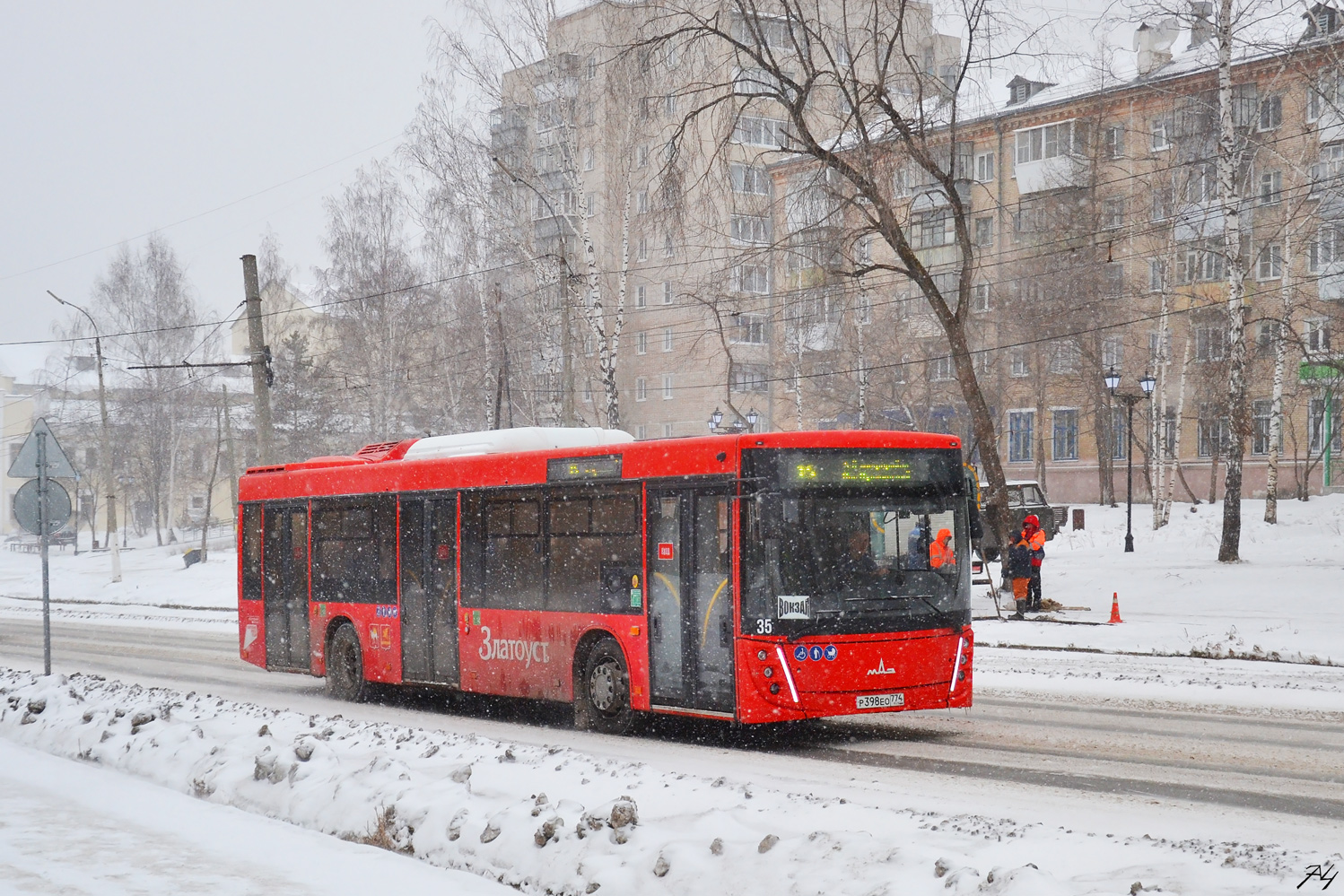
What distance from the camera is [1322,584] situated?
84.4ft

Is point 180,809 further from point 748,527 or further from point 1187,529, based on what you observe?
point 1187,529

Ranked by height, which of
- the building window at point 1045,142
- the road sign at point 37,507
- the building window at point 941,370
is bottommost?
the road sign at point 37,507

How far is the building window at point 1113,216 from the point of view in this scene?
46678 millimetres

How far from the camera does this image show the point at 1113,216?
46188 millimetres

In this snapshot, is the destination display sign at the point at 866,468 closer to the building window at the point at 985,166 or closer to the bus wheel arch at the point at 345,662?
the bus wheel arch at the point at 345,662

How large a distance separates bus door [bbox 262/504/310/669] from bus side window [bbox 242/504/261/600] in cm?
18

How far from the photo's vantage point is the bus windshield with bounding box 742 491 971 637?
38.3 ft

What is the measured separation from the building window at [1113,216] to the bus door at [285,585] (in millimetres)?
34161

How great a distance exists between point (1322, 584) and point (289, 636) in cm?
1815

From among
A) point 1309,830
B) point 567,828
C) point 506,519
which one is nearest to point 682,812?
point 567,828

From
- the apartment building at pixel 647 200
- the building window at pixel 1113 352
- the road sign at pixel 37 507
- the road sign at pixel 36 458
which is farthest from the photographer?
the building window at pixel 1113 352

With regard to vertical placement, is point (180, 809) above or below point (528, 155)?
below

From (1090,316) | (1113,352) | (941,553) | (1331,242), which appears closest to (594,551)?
(941,553)

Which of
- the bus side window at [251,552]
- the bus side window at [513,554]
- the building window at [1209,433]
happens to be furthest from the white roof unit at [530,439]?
the building window at [1209,433]
